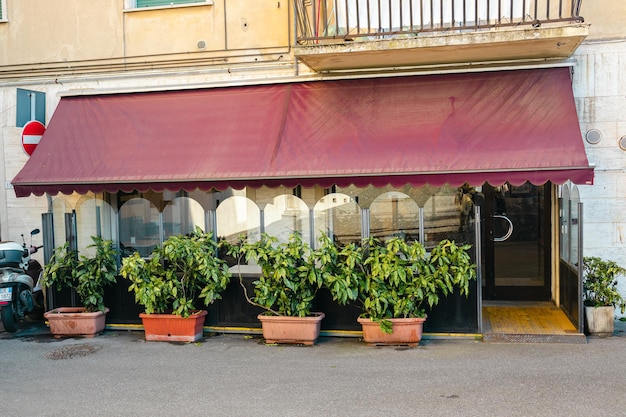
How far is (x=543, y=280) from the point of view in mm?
10453

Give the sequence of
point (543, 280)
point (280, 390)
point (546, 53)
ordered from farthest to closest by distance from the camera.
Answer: point (543, 280)
point (546, 53)
point (280, 390)

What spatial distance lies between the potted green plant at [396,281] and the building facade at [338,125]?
441 millimetres

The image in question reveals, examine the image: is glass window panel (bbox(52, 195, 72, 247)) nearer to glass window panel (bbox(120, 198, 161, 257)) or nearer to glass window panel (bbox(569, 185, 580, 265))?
glass window panel (bbox(120, 198, 161, 257))

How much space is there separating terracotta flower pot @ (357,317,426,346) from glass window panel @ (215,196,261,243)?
A: 2.00m

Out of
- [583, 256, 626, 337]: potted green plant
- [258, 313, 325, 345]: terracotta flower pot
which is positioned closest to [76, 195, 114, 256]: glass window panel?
[258, 313, 325, 345]: terracotta flower pot

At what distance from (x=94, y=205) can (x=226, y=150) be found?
233 cm

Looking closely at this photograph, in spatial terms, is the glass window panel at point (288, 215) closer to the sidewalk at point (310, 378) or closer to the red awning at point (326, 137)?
the red awning at point (326, 137)

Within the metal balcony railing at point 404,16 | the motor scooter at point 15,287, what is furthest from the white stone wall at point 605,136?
the motor scooter at point 15,287

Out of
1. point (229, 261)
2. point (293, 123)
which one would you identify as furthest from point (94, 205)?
point (293, 123)

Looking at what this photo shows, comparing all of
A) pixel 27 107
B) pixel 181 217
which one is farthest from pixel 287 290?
pixel 27 107

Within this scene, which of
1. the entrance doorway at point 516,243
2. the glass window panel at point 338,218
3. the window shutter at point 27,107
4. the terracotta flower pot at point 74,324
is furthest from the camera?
the entrance doorway at point 516,243

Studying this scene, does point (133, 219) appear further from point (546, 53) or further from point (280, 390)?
point (546, 53)

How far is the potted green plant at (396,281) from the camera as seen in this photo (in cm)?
814

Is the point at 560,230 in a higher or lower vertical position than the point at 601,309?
higher
